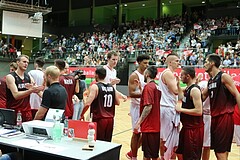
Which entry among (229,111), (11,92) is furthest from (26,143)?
(229,111)

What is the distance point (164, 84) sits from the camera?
168 inches

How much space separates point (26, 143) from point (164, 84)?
215cm

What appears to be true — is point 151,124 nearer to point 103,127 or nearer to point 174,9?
point 103,127

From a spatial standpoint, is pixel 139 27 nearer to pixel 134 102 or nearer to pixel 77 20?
pixel 77 20

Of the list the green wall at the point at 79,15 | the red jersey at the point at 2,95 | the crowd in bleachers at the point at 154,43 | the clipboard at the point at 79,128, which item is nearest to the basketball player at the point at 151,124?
the clipboard at the point at 79,128

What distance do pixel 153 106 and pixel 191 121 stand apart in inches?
22.4

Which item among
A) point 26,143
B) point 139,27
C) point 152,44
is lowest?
point 26,143

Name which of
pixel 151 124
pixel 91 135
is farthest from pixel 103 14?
pixel 91 135

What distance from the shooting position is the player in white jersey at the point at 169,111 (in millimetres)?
4133

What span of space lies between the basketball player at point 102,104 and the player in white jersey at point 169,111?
77cm

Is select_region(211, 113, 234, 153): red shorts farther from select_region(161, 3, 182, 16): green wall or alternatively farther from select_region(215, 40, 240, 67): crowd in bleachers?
select_region(161, 3, 182, 16): green wall

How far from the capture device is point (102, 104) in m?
4.12

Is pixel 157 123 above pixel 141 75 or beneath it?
beneath

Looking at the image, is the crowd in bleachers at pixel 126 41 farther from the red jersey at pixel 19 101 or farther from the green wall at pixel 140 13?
the red jersey at pixel 19 101
